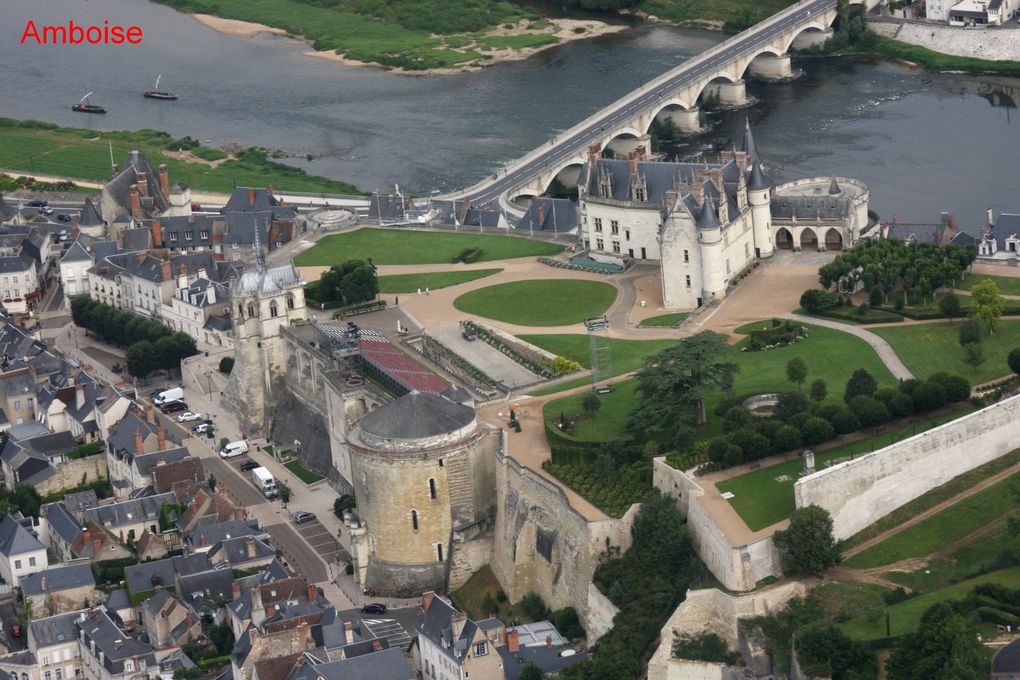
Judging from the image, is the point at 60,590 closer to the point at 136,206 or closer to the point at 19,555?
the point at 19,555

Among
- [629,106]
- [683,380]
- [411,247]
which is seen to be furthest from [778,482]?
[629,106]

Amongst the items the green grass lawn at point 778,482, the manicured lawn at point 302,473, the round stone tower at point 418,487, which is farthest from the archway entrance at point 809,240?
the green grass lawn at point 778,482

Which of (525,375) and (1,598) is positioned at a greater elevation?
(525,375)

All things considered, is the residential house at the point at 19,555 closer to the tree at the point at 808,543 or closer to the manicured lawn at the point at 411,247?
the manicured lawn at the point at 411,247

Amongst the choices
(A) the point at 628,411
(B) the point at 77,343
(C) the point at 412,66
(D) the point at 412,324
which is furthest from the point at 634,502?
(C) the point at 412,66

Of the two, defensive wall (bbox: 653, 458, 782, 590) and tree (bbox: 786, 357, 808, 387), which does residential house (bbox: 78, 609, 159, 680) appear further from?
tree (bbox: 786, 357, 808, 387)

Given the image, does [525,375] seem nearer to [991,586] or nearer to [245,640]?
[245,640]
